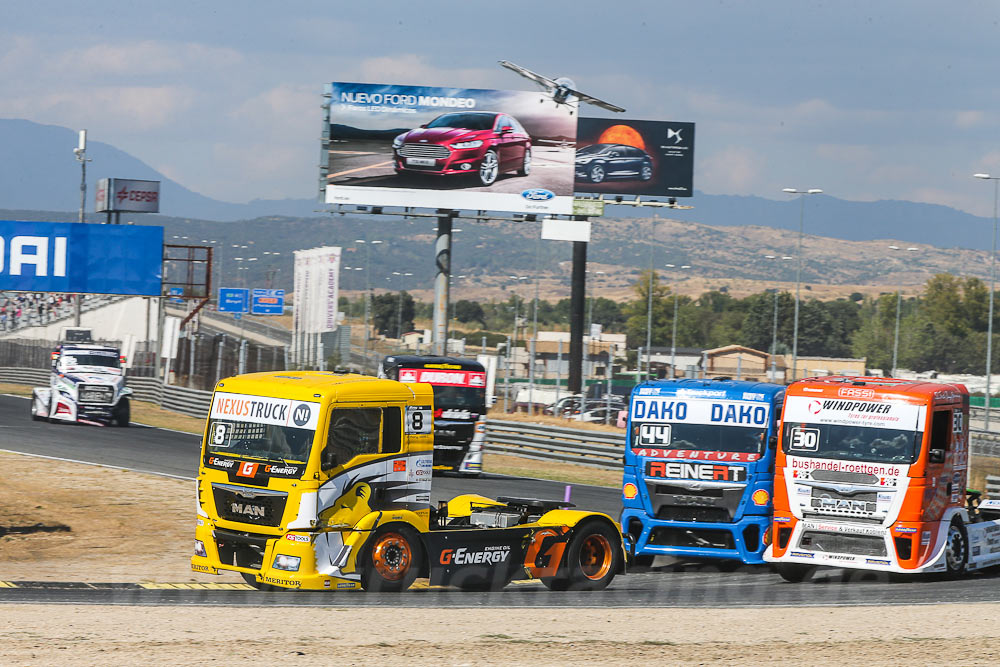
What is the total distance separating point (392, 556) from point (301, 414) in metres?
1.85

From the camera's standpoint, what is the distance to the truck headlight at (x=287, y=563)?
13.1m

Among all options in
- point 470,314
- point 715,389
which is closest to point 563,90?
point 715,389

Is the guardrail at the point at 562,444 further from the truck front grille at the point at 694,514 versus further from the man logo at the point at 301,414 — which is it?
the man logo at the point at 301,414

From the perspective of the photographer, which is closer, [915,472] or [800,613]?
[800,613]

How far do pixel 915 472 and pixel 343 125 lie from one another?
3724cm

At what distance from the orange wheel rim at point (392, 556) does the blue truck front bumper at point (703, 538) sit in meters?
4.08

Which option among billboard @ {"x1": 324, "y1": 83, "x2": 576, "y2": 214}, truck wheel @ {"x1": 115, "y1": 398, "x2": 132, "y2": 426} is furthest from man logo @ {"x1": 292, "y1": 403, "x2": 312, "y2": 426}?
billboard @ {"x1": 324, "y1": 83, "x2": 576, "y2": 214}

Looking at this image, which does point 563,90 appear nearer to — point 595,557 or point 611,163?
point 611,163

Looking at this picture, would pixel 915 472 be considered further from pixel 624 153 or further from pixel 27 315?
pixel 27 315

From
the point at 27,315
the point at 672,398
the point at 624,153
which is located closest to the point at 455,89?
the point at 624,153

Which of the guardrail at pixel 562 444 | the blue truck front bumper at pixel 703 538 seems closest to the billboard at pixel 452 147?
the guardrail at pixel 562 444

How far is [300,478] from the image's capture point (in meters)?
13.3

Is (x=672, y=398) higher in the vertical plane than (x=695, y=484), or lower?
higher

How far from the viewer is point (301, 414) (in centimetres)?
1347
